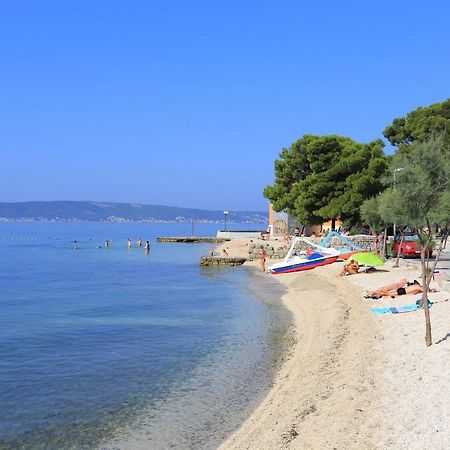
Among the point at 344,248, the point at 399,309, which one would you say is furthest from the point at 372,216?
the point at 399,309

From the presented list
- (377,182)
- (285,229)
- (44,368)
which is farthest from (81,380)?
(285,229)

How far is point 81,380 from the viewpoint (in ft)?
51.1

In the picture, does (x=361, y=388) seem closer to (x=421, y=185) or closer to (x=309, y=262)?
(x=421, y=185)

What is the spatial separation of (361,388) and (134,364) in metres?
7.57

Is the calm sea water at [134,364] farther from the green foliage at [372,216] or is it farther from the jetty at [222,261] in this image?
the jetty at [222,261]

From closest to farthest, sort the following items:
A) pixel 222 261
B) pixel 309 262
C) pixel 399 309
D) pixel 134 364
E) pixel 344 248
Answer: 1. pixel 134 364
2. pixel 399 309
3. pixel 309 262
4. pixel 344 248
5. pixel 222 261

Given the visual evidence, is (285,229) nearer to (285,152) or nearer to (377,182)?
(285,152)

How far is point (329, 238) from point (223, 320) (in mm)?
24147

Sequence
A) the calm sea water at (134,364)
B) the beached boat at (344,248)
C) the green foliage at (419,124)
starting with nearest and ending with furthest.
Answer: the calm sea water at (134,364)
the beached boat at (344,248)
the green foliage at (419,124)

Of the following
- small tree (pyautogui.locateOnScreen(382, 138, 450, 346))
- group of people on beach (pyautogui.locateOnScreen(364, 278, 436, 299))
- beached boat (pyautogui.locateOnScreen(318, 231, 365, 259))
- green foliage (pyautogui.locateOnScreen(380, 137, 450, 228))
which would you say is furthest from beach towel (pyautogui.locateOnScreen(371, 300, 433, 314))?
beached boat (pyautogui.locateOnScreen(318, 231, 365, 259))

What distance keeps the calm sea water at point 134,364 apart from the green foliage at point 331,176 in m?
20.1

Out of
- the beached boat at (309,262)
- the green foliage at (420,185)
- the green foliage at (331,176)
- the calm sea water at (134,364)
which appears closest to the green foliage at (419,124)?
the green foliage at (331,176)

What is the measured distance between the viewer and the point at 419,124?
177 ft

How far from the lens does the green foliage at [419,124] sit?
5178 centimetres
